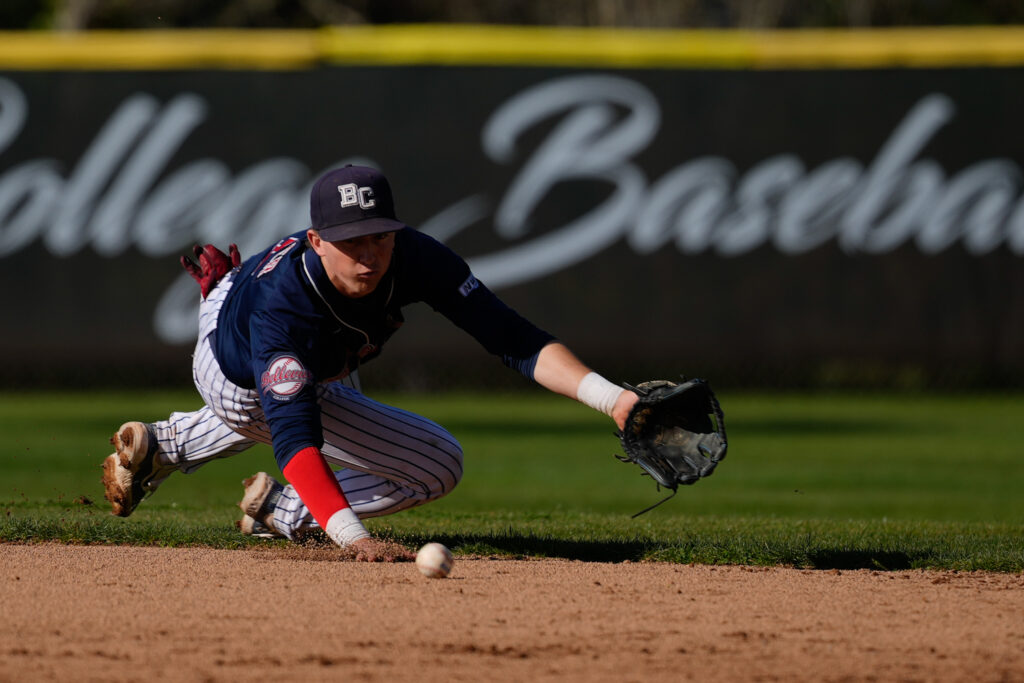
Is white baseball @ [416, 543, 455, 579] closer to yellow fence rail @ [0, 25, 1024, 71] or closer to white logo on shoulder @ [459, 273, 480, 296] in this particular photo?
white logo on shoulder @ [459, 273, 480, 296]

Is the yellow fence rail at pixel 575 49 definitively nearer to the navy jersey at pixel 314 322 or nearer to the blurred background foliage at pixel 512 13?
the blurred background foliage at pixel 512 13

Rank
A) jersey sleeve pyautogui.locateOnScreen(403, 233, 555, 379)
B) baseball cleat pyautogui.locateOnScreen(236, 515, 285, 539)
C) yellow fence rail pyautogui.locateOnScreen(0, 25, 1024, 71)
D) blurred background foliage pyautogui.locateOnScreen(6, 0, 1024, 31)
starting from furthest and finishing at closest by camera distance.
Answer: blurred background foliage pyautogui.locateOnScreen(6, 0, 1024, 31)
yellow fence rail pyautogui.locateOnScreen(0, 25, 1024, 71)
baseball cleat pyautogui.locateOnScreen(236, 515, 285, 539)
jersey sleeve pyautogui.locateOnScreen(403, 233, 555, 379)

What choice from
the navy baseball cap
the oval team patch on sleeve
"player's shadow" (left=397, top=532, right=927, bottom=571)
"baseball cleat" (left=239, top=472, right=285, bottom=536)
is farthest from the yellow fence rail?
the oval team patch on sleeve

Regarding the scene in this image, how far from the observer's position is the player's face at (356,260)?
4.59m

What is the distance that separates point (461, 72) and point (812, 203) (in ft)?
11.3

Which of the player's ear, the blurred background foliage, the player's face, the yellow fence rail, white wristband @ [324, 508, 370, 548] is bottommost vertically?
white wristband @ [324, 508, 370, 548]

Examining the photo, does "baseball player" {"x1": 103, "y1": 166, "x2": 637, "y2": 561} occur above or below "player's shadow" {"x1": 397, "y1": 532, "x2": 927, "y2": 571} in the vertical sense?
above

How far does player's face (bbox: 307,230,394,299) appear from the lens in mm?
4590

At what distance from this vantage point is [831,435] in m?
11.8

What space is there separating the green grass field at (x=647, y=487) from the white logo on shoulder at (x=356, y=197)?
162 cm

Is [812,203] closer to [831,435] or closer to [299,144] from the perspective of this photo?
[831,435]

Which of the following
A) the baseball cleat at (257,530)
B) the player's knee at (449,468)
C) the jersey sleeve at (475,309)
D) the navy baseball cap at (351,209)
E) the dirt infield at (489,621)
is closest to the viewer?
the dirt infield at (489,621)

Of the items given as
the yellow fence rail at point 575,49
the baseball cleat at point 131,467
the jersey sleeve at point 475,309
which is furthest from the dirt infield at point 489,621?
the yellow fence rail at point 575,49

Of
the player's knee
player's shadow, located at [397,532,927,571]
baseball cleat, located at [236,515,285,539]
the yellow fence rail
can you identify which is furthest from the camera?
the yellow fence rail
